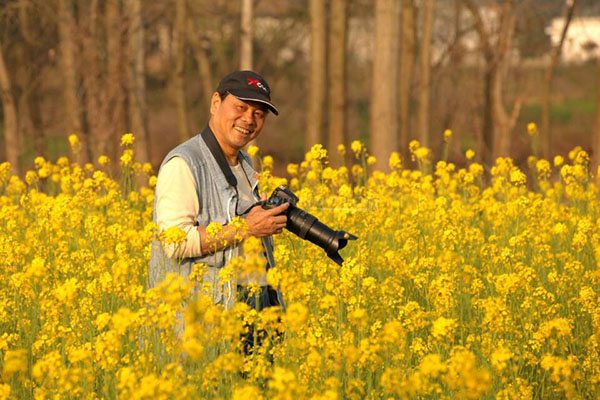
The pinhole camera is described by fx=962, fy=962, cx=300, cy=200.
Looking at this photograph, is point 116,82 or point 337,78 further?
point 337,78

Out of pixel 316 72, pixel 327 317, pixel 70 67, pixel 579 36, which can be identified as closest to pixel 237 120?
pixel 327 317

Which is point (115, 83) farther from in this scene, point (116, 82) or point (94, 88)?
point (94, 88)

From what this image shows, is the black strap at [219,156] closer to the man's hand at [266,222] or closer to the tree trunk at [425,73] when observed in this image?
the man's hand at [266,222]

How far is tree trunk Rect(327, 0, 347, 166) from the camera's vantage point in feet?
48.4

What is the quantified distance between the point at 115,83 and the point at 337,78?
343cm

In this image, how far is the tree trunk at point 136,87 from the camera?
14094 millimetres

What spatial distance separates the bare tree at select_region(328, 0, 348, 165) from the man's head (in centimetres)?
1016

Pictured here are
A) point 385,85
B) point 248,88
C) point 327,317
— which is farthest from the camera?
point 385,85

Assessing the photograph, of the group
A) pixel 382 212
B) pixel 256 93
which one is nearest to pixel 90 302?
pixel 256 93

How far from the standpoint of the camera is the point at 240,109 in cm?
432

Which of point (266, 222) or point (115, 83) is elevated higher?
point (115, 83)

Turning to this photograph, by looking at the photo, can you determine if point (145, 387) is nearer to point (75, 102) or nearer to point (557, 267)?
point (557, 267)

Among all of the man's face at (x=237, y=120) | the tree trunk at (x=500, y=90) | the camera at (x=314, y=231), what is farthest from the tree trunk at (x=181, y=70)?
the camera at (x=314, y=231)

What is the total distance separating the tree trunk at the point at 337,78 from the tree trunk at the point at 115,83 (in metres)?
3.20
